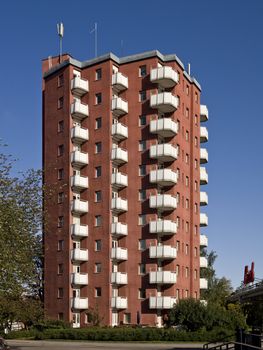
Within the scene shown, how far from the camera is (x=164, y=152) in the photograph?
279ft

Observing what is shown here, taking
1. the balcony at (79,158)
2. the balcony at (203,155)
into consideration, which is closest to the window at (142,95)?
the balcony at (79,158)

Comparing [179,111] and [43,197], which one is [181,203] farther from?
[43,197]

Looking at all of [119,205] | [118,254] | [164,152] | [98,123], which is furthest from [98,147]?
[118,254]

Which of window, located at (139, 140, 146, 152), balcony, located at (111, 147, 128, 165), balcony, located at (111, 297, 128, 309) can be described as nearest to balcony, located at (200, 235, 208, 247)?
window, located at (139, 140, 146, 152)

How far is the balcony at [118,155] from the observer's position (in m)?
87.8

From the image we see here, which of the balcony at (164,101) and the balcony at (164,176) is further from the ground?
the balcony at (164,101)

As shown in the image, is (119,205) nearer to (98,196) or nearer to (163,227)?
(98,196)

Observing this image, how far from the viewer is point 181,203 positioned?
8944 cm

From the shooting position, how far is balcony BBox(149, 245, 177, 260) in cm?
8294

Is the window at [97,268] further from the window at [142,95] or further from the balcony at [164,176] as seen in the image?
the window at [142,95]

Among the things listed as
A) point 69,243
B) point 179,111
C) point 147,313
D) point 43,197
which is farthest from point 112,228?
point 43,197

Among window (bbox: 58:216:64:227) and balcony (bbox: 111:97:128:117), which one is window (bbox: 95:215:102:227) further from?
balcony (bbox: 111:97:128:117)

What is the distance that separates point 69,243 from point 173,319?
18834 millimetres

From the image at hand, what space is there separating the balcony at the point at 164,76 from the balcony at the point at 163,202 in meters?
15.2
